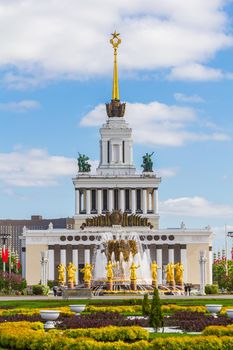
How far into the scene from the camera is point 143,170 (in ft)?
396

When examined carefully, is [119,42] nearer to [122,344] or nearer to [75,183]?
[75,183]

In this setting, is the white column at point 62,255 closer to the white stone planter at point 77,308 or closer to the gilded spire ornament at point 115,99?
the gilded spire ornament at point 115,99

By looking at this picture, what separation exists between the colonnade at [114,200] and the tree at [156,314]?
90900 millimetres

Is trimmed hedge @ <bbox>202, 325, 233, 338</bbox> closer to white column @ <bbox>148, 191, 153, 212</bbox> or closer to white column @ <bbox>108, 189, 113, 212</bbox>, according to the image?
white column @ <bbox>108, 189, 113, 212</bbox>

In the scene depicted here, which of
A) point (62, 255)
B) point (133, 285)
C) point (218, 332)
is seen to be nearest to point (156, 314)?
point (218, 332)

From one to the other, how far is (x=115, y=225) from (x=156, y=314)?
8481cm

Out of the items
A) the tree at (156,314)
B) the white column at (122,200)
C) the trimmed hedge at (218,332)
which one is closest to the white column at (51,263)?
the white column at (122,200)

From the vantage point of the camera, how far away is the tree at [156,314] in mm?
25711

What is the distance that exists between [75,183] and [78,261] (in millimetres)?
12285

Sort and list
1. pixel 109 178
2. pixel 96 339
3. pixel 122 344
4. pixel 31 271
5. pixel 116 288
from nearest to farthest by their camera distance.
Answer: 1. pixel 122 344
2. pixel 96 339
3. pixel 116 288
4. pixel 31 271
5. pixel 109 178

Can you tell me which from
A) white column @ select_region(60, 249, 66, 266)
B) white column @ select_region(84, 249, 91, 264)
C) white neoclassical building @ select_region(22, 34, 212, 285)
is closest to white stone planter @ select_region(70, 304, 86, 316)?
white neoclassical building @ select_region(22, 34, 212, 285)

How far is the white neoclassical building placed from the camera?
4311 inches

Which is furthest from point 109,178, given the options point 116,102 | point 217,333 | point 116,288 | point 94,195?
point 217,333

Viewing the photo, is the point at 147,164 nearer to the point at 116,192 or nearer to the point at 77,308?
the point at 116,192
